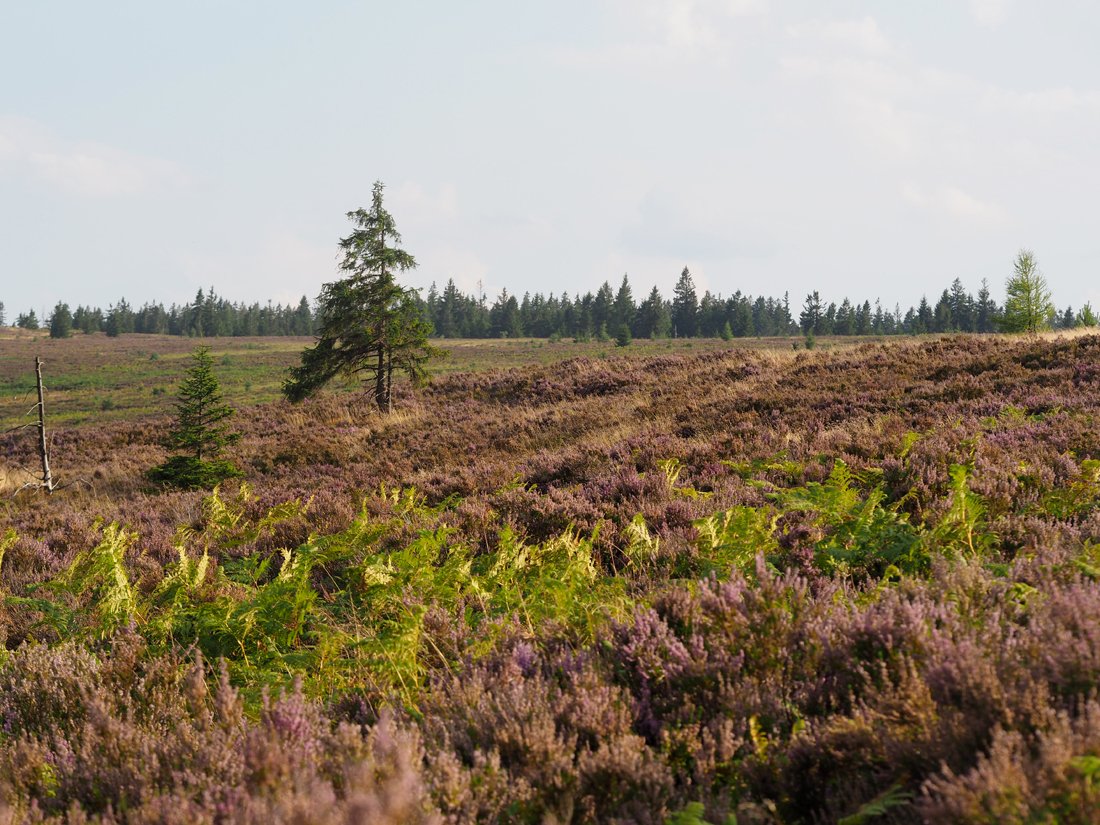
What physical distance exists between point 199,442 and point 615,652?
1465cm

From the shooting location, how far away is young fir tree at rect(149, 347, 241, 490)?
46.1 ft

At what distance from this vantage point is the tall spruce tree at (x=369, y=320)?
73.5 ft

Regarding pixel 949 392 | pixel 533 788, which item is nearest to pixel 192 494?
pixel 533 788

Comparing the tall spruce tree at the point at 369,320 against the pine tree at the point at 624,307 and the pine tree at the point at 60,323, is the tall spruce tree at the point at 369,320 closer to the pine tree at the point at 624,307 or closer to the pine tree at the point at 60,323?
the pine tree at the point at 624,307

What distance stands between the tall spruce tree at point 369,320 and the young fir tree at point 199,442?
6.89m

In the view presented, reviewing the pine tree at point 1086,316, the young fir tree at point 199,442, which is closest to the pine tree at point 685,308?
the pine tree at point 1086,316

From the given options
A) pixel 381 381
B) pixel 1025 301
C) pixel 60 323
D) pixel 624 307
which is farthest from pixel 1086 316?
pixel 60 323

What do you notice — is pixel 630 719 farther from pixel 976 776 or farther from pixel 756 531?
pixel 756 531

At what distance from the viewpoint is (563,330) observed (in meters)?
101

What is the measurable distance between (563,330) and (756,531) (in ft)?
321

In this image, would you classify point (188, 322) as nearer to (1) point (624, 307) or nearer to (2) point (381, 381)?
(1) point (624, 307)

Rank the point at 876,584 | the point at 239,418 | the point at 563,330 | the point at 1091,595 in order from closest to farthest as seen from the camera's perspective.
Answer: the point at 1091,595 → the point at 876,584 → the point at 239,418 → the point at 563,330

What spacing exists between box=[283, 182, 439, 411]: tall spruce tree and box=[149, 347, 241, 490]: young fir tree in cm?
689

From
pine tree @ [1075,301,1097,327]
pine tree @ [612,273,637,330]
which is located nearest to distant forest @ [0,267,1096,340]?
pine tree @ [612,273,637,330]
